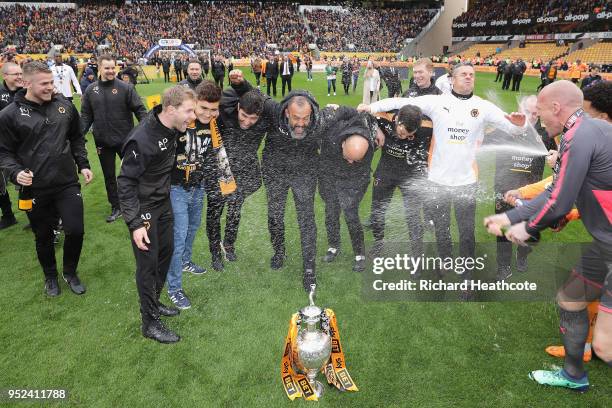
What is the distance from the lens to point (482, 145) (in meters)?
4.58

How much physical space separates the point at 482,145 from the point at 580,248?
5.80 ft

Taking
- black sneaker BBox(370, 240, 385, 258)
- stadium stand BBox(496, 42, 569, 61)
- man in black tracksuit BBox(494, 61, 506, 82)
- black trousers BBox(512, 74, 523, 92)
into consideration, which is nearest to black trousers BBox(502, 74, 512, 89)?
black trousers BBox(512, 74, 523, 92)

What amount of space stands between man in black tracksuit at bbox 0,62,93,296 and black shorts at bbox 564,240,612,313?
178 inches

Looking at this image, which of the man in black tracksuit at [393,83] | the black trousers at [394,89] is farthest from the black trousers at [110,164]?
the black trousers at [394,89]

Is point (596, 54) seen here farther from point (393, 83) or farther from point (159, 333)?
point (159, 333)

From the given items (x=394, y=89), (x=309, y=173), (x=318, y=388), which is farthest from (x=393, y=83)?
(x=318, y=388)

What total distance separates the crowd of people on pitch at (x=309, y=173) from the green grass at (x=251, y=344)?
206 mm

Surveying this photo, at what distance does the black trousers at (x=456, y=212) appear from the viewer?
4211mm

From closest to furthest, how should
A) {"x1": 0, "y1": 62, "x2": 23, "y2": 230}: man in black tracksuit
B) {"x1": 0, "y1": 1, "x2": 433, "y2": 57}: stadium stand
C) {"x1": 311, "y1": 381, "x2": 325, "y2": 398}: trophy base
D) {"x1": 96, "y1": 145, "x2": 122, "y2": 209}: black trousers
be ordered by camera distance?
{"x1": 311, "y1": 381, "x2": 325, "y2": 398}: trophy base, {"x1": 0, "y1": 62, "x2": 23, "y2": 230}: man in black tracksuit, {"x1": 96, "y1": 145, "x2": 122, "y2": 209}: black trousers, {"x1": 0, "y1": 1, "x2": 433, "y2": 57}: stadium stand

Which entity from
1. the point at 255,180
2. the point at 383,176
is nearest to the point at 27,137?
the point at 255,180

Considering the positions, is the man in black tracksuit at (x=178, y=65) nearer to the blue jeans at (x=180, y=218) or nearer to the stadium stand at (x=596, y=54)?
the blue jeans at (x=180, y=218)

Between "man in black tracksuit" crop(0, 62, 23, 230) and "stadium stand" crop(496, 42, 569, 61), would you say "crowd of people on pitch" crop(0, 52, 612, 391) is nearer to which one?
"man in black tracksuit" crop(0, 62, 23, 230)

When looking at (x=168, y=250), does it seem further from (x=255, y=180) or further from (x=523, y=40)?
(x=523, y=40)

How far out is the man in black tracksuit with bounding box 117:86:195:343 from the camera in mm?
3281
